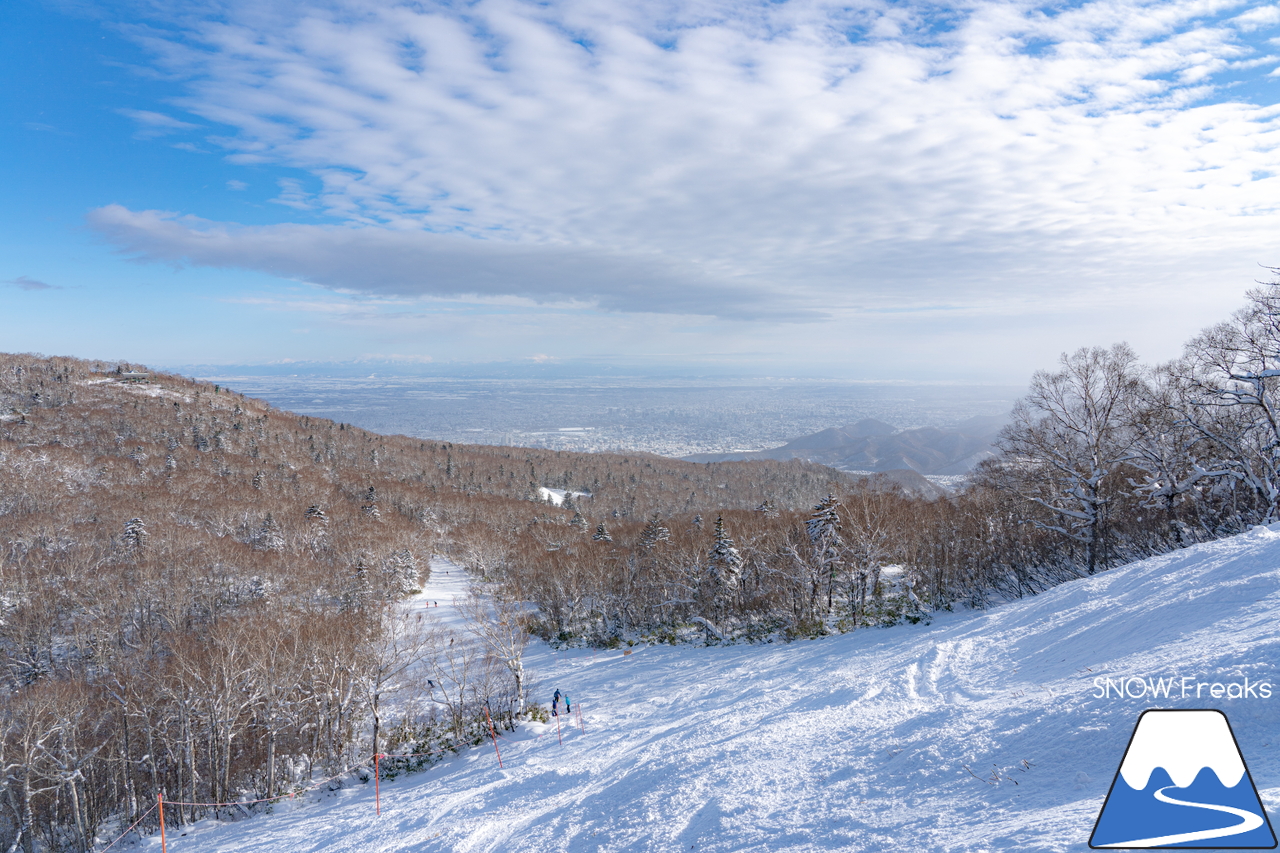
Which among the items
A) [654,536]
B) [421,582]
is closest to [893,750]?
[654,536]

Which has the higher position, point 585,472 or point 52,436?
point 52,436

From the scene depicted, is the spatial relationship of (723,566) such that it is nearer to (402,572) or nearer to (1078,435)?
(1078,435)

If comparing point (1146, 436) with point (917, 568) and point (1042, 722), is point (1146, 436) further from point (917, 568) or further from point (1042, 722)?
point (1042, 722)

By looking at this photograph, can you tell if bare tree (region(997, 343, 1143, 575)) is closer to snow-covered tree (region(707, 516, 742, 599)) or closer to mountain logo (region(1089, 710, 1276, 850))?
snow-covered tree (region(707, 516, 742, 599))

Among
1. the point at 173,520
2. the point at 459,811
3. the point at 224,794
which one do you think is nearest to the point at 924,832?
the point at 459,811

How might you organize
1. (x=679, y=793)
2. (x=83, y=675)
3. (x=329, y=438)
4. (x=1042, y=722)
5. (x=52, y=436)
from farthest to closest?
1. (x=329, y=438)
2. (x=52, y=436)
3. (x=83, y=675)
4. (x=679, y=793)
5. (x=1042, y=722)

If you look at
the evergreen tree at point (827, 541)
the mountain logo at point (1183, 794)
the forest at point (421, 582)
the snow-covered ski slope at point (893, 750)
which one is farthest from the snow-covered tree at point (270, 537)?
the mountain logo at point (1183, 794)
